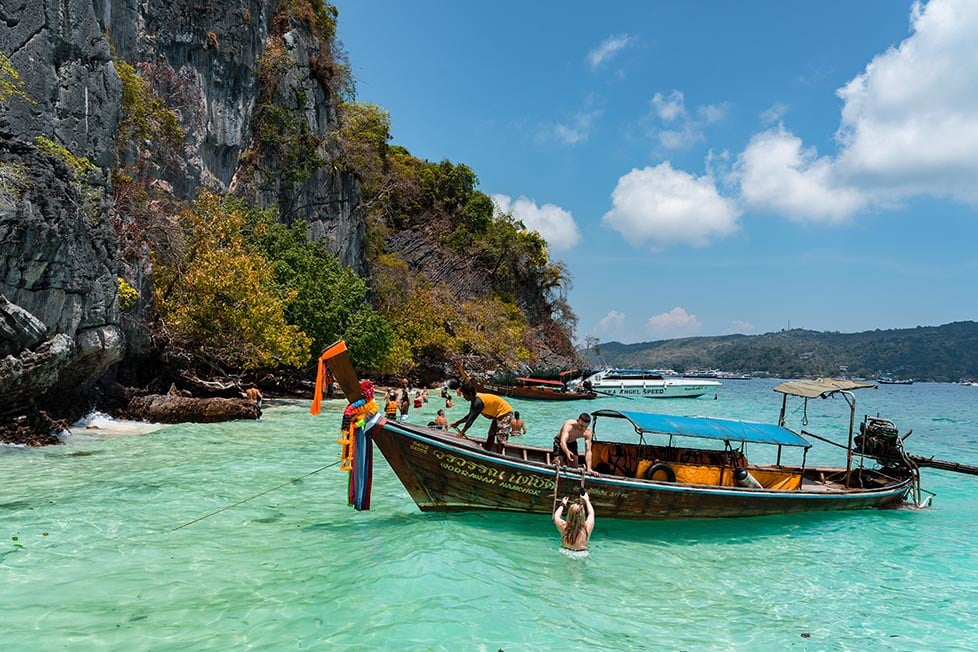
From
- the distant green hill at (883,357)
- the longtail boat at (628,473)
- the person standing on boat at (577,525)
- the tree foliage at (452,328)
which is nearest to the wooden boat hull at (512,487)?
the longtail boat at (628,473)

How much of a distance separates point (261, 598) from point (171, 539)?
2627mm

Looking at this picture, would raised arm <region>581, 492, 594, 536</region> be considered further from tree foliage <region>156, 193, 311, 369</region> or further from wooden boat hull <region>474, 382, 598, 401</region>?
wooden boat hull <region>474, 382, 598, 401</region>

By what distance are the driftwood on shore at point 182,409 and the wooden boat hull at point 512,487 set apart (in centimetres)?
1221

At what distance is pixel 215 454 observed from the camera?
14.2 metres

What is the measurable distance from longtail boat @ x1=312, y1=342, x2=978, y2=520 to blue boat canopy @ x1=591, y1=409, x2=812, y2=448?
28 millimetres

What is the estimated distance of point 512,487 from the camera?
9.36 metres

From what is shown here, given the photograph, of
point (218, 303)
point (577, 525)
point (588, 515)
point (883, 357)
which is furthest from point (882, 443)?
point (883, 357)

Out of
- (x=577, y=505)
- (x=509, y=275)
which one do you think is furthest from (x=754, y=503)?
(x=509, y=275)

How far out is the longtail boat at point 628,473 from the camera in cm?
875

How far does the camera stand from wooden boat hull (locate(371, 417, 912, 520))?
8.99 m

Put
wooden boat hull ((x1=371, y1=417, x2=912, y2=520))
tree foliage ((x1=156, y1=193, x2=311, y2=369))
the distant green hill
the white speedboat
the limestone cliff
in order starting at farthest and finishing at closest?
the distant green hill < the white speedboat < tree foliage ((x1=156, y1=193, x2=311, y2=369)) < the limestone cliff < wooden boat hull ((x1=371, y1=417, x2=912, y2=520))

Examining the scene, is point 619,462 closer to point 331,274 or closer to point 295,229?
point 331,274

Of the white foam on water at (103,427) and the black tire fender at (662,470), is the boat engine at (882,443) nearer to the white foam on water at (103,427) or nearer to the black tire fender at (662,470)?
the black tire fender at (662,470)

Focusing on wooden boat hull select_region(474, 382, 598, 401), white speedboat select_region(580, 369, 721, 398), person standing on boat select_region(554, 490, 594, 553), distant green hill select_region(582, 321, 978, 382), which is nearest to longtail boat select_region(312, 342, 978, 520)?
person standing on boat select_region(554, 490, 594, 553)
